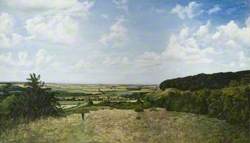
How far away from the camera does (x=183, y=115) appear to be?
15.7m

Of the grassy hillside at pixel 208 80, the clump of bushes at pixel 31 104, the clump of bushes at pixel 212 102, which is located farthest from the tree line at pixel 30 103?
the grassy hillside at pixel 208 80

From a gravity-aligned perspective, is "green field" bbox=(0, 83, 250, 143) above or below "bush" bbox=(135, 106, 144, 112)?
below

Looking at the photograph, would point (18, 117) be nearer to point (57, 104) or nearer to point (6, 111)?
point (6, 111)

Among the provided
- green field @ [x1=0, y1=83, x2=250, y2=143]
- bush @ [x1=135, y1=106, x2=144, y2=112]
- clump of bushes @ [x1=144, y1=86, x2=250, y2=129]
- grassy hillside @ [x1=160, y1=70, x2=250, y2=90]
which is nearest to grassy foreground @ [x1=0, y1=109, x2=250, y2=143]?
green field @ [x1=0, y1=83, x2=250, y2=143]

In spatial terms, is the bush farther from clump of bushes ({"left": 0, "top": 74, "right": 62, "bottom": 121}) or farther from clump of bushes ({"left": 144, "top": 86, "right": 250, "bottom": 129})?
clump of bushes ({"left": 0, "top": 74, "right": 62, "bottom": 121})

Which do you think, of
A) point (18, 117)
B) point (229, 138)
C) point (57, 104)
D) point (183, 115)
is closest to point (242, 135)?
point (229, 138)

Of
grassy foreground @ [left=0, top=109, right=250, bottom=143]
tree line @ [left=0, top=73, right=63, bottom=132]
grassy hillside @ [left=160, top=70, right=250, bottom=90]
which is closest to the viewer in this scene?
grassy foreground @ [left=0, top=109, right=250, bottom=143]

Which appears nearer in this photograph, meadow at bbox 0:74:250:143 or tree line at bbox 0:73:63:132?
meadow at bbox 0:74:250:143

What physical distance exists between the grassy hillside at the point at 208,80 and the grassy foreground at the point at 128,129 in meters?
1.57

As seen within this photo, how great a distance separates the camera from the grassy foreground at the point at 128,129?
1412 cm

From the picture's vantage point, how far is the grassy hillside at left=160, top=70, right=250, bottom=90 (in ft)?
54.3

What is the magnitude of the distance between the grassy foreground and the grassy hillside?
1574 millimetres

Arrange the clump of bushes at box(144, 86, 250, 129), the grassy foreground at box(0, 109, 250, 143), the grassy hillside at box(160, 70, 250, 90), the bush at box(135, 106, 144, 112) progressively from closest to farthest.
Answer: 1. the grassy foreground at box(0, 109, 250, 143)
2. the clump of bushes at box(144, 86, 250, 129)
3. the bush at box(135, 106, 144, 112)
4. the grassy hillside at box(160, 70, 250, 90)

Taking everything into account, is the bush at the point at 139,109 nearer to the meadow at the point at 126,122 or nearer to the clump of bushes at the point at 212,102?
the meadow at the point at 126,122
